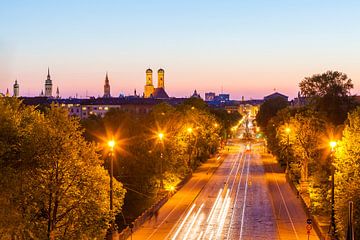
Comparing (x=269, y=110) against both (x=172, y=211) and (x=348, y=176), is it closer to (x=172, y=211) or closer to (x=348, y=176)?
(x=172, y=211)

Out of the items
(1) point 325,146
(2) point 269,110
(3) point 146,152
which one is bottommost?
(3) point 146,152

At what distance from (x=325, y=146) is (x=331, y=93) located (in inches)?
1055

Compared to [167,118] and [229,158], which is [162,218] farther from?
[229,158]

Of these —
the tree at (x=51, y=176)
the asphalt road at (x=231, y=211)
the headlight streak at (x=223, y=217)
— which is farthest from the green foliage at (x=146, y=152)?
the tree at (x=51, y=176)

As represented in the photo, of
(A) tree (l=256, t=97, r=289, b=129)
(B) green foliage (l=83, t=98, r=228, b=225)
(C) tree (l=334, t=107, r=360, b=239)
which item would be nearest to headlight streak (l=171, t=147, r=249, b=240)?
(B) green foliage (l=83, t=98, r=228, b=225)

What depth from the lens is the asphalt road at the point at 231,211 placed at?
45344 millimetres

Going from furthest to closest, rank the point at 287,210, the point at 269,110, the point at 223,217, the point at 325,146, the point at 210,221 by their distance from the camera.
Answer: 1. the point at 269,110
2. the point at 325,146
3. the point at 287,210
4. the point at 223,217
5. the point at 210,221

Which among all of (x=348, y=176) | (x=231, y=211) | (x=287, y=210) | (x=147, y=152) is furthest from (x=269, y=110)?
(x=348, y=176)

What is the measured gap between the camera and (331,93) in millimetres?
94125

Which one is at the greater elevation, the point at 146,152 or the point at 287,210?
the point at 146,152

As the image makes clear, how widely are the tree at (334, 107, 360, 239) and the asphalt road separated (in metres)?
6.40

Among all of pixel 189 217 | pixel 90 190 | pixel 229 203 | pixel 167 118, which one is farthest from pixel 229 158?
pixel 90 190

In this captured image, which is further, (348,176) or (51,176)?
(348,176)

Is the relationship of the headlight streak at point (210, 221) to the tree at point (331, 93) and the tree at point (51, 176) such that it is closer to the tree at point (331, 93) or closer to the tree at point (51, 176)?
the tree at point (51, 176)
